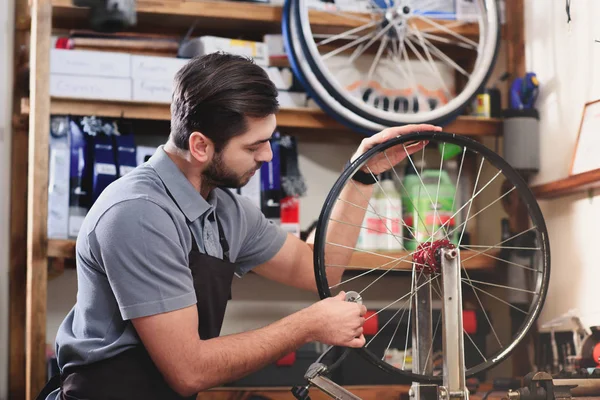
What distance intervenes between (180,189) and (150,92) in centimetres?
72

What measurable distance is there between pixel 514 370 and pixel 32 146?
160 cm

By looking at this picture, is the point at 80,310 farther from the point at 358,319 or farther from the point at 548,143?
the point at 548,143

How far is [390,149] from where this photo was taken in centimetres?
171

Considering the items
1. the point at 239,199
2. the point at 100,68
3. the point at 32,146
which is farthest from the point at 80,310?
the point at 100,68

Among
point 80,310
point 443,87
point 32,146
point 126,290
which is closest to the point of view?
point 126,290

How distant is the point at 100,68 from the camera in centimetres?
218

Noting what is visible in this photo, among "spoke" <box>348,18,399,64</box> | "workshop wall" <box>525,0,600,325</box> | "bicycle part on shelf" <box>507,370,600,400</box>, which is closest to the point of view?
"bicycle part on shelf" <box>507,370,600,400</box>

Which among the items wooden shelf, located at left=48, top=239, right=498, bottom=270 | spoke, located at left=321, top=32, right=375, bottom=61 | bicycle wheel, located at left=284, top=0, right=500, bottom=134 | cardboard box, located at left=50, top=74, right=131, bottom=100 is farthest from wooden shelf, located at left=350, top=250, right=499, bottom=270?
cardboard box, located at left=50, top=74, right=131, bottom=100

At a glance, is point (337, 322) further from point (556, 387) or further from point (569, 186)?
point (569, 186)

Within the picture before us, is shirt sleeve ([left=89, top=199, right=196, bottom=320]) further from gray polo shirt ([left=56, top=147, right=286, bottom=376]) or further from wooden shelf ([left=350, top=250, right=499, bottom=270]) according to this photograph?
wooden shelf ([left=350, top=250, right=499, bottom=270])

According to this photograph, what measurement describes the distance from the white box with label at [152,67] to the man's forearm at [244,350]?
100 cm

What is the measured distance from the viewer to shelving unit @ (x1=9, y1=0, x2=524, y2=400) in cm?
205

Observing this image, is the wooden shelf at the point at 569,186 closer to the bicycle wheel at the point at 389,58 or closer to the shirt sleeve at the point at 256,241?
the bicycle wheel at the point at 389,58

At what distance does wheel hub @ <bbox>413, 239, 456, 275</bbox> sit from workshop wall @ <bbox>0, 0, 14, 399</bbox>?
4.68ft
